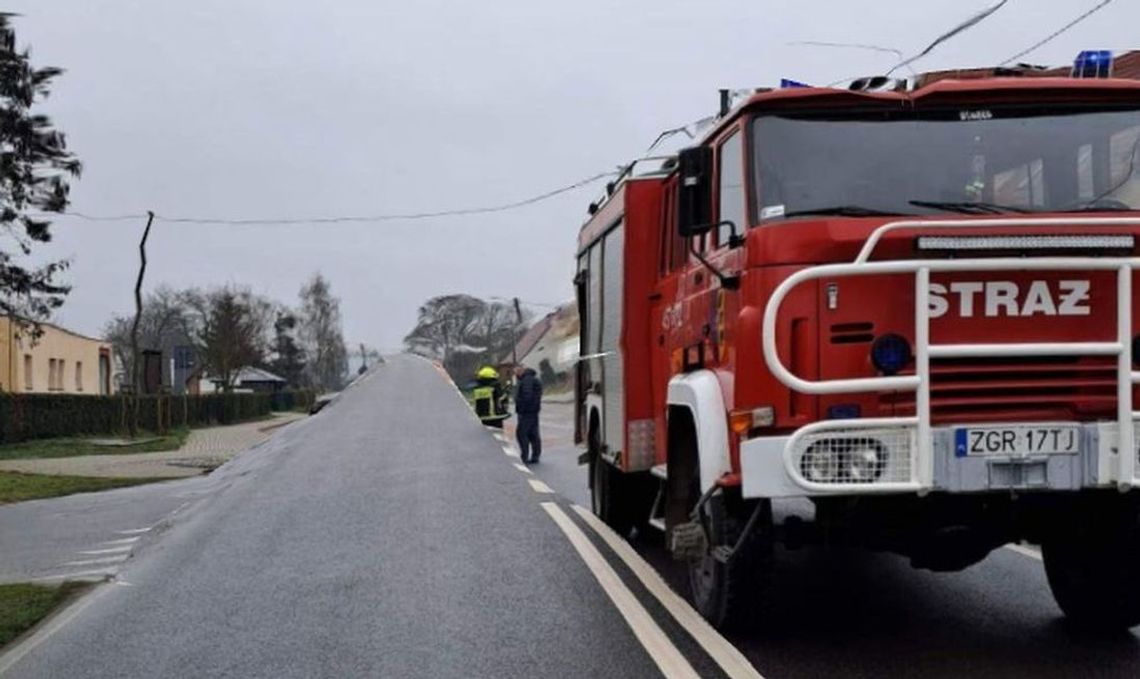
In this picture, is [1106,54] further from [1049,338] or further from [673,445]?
[673,445]

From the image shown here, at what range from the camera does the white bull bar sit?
568 centimetres

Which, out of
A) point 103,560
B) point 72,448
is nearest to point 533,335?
point 72,448

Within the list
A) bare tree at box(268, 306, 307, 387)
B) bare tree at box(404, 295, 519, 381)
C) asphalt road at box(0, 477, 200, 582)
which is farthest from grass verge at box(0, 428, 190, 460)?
bare tree at box(268, 306, 307, 387)

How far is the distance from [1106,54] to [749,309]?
9.26 ft

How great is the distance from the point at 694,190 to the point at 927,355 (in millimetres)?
1646

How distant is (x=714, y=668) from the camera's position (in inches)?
243

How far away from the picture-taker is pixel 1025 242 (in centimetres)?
578

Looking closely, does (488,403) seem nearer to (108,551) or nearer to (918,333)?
(108,551)

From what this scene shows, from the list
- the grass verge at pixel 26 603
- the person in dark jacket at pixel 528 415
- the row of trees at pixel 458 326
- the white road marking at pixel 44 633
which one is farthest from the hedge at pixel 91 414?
the row of trees at pixel 458 326

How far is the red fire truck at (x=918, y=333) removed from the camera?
574 centimetres

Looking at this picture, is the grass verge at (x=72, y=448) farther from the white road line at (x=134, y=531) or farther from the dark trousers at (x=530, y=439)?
the white road line at (x=134, y=531)

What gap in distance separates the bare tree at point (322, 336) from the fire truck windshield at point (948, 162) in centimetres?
11259

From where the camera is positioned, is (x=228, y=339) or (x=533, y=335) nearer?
(x=228, y=339)

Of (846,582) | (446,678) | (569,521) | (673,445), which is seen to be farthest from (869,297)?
(569,521)
